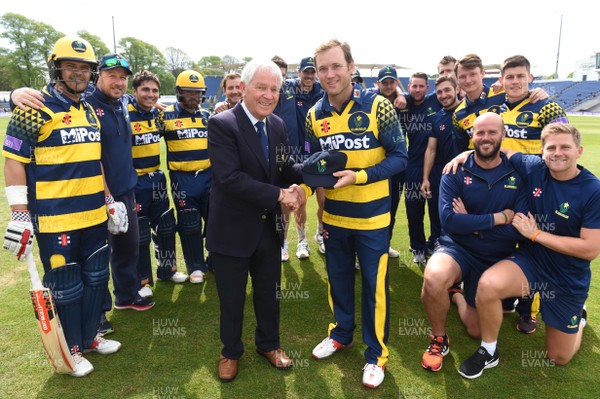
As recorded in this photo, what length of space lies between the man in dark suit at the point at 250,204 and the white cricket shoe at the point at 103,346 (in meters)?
1.02

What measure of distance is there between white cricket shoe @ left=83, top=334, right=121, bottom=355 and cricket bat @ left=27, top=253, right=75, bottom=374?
13.2 inches

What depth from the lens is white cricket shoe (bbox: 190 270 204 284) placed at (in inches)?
188

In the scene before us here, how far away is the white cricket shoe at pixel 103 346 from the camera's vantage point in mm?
3342

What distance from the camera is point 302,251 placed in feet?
18.0

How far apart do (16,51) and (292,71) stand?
114ft

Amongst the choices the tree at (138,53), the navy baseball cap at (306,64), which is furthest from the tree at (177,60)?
the navy baseball cap at (306,64)

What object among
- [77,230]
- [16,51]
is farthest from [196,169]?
[16,51]

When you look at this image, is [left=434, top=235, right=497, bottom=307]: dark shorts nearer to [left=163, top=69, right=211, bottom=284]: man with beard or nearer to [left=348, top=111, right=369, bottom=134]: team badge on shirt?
[left=348, top=111, right=369, bottom=134]: team badge on shirt

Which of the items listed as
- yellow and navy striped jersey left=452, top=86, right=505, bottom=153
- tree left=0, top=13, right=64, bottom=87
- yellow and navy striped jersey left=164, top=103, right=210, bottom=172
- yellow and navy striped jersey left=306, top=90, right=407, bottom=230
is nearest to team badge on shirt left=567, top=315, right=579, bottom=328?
yellow and navy striped jersey left=306, top=90, right=407, bottom=230

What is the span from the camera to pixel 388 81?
502 centimetres

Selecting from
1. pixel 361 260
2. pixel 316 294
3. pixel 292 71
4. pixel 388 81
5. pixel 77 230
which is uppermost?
pixel 292 71

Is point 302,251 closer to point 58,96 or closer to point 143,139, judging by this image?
point 143,139

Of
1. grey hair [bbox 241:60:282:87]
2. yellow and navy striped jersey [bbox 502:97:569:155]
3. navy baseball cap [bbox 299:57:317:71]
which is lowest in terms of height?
yellow and navy striped jersey [bbox 502:97:569:155]

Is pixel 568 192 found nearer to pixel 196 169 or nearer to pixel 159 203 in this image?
pixel 196 169
